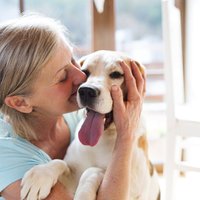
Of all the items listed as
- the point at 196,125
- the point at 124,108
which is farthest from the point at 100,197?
the point at 196,125

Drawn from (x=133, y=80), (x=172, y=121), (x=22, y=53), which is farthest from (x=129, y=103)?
(x=172, y=121)

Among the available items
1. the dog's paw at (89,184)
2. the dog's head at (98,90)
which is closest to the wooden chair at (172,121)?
the dog's head at (98,90)

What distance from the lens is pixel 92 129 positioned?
1.15 m

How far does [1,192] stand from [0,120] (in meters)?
0.22

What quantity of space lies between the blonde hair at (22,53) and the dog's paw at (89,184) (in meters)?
0.23

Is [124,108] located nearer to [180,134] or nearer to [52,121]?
[52,121]

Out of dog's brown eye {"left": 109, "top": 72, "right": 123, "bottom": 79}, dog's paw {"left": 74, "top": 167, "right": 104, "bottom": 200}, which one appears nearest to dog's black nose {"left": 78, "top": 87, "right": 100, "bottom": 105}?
dog's brown eye {"left": 109, "top": 72, "right": 123, "bottom": 79}

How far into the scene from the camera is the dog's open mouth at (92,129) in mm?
1146

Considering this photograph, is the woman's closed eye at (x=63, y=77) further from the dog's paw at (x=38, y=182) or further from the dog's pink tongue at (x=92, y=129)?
the dog's paw at (x=38, y=182)

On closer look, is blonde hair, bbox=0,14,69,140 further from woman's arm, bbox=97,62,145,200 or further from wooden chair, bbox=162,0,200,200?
wooden chair, bbox=162,0,200,200

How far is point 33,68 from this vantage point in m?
1.12

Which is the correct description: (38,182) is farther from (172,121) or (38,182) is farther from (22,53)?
(172,121)

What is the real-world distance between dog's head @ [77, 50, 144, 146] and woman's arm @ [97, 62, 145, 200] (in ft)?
0.10

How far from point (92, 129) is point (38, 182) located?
0.21 m
